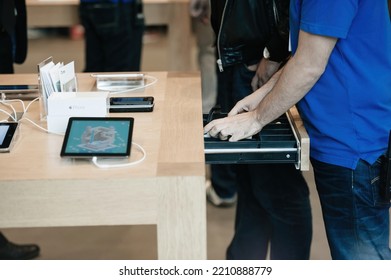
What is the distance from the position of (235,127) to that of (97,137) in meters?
0.34

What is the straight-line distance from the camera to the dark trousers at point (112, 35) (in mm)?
3227

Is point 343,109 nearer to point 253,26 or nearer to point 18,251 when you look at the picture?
point 253,26

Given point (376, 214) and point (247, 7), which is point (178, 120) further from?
point (376, 214)

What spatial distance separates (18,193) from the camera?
1.31 metres

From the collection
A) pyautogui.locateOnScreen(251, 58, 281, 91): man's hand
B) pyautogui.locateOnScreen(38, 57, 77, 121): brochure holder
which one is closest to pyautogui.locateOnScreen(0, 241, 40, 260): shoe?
pyautogui.locateOnScreen(38, 57, 77, 121): brochure holder

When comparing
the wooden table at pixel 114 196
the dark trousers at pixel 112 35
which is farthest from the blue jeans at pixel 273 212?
the dark trousers at pixel 112 35

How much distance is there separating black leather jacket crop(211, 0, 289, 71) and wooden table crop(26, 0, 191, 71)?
193 centimetres

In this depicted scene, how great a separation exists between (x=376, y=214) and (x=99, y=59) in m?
2.16

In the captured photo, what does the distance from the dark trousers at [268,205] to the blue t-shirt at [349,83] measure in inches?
12.8

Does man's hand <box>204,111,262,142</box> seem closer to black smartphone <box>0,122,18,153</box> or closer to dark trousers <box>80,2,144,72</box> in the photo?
black smartphone <box>0,122,18,153</box>

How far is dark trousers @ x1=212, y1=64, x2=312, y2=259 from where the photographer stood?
1903 millimetres

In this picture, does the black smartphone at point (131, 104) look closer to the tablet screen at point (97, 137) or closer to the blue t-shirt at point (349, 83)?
the tablet screen at point (97, 137)

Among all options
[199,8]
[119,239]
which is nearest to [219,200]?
[119,239]

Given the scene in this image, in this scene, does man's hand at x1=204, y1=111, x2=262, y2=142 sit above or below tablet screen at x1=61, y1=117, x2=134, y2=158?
below
